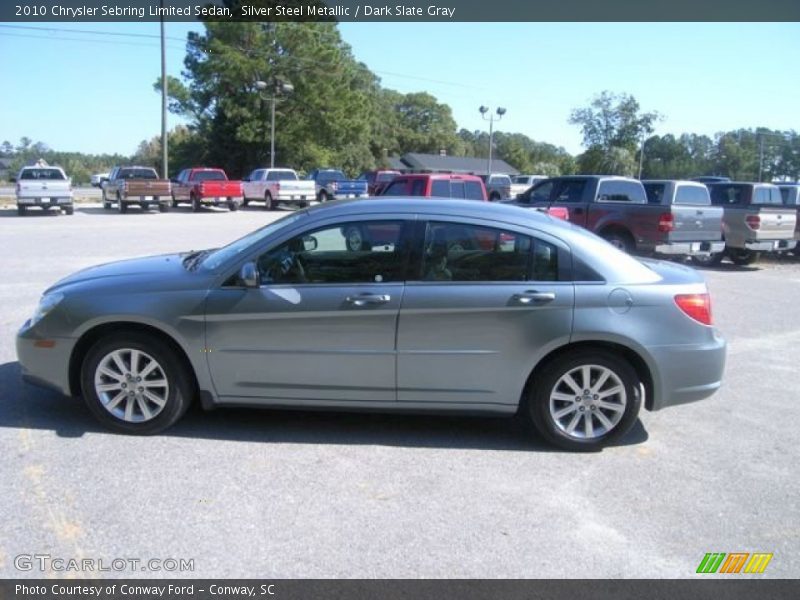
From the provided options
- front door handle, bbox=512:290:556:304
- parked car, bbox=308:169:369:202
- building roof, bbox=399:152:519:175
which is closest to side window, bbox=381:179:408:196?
front door handle, bbox=512:290:556:304

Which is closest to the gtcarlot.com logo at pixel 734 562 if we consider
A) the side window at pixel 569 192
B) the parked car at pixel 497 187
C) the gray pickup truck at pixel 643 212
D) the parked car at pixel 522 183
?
the gray pickup truck at pixel 643 212

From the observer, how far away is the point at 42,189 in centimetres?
2453

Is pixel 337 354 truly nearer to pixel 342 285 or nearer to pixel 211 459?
pixel 342 285

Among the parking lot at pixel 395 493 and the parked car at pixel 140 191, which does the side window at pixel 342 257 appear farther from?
the parked car at pixel 140 191

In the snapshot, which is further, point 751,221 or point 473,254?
point 751,221

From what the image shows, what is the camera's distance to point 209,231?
19.5 meters

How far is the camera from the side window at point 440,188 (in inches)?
536

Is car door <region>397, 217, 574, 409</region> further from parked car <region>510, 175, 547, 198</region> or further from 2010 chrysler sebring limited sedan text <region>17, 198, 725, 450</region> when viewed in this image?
parked car <region>510, 175, 547, 198</region>

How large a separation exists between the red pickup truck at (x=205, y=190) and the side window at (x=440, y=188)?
681 inches

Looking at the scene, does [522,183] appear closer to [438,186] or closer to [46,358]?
[438,186]

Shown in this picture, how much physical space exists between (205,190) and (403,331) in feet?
84.5

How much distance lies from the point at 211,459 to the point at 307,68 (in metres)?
45.9

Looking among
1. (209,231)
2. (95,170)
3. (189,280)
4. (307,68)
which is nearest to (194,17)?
(307,68)

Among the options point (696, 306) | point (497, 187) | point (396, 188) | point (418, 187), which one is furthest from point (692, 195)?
point (497, 187)
